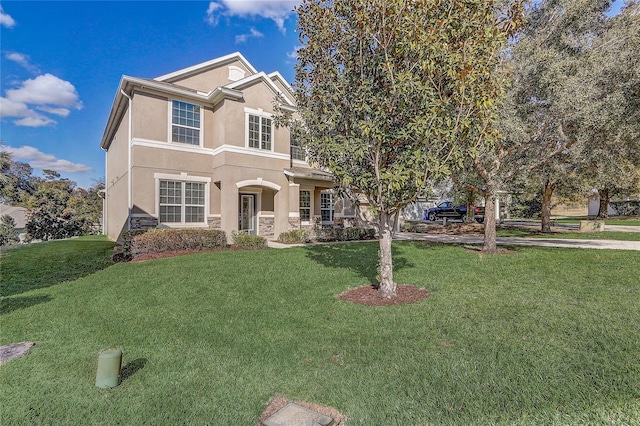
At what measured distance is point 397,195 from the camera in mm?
6246

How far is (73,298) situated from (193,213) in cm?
733

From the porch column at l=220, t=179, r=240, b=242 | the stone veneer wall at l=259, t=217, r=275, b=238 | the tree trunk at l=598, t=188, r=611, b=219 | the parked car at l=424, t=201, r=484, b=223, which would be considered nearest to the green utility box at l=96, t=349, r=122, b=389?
the porch column at l=220, t=179, r=240, b=242

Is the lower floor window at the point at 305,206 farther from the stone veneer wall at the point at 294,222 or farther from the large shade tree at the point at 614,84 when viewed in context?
Result: the large shade tree at the point at 614,84

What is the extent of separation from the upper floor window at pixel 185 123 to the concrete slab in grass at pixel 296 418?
1317 cm

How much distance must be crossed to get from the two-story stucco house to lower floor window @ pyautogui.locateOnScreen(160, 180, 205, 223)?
0.04 metres

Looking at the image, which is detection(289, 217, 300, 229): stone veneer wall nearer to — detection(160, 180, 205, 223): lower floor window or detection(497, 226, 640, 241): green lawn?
detection(160, 180, 205, 223): lower floor window

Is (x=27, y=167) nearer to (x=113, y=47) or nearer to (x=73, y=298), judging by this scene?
(x=113, y=47)

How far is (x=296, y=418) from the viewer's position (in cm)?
303

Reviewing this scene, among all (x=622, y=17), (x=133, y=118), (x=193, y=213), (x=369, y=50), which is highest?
(x=622, y=17)

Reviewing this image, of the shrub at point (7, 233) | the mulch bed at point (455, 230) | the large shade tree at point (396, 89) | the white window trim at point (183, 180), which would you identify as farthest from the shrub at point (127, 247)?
the mulch bed at point (455, 230)

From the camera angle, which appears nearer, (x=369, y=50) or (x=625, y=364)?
(x=625, y=364)

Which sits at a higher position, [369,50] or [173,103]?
[173,103]

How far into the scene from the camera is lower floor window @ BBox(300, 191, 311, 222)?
17812 millimetres

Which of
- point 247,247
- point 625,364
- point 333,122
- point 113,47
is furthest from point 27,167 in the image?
point 625,364
